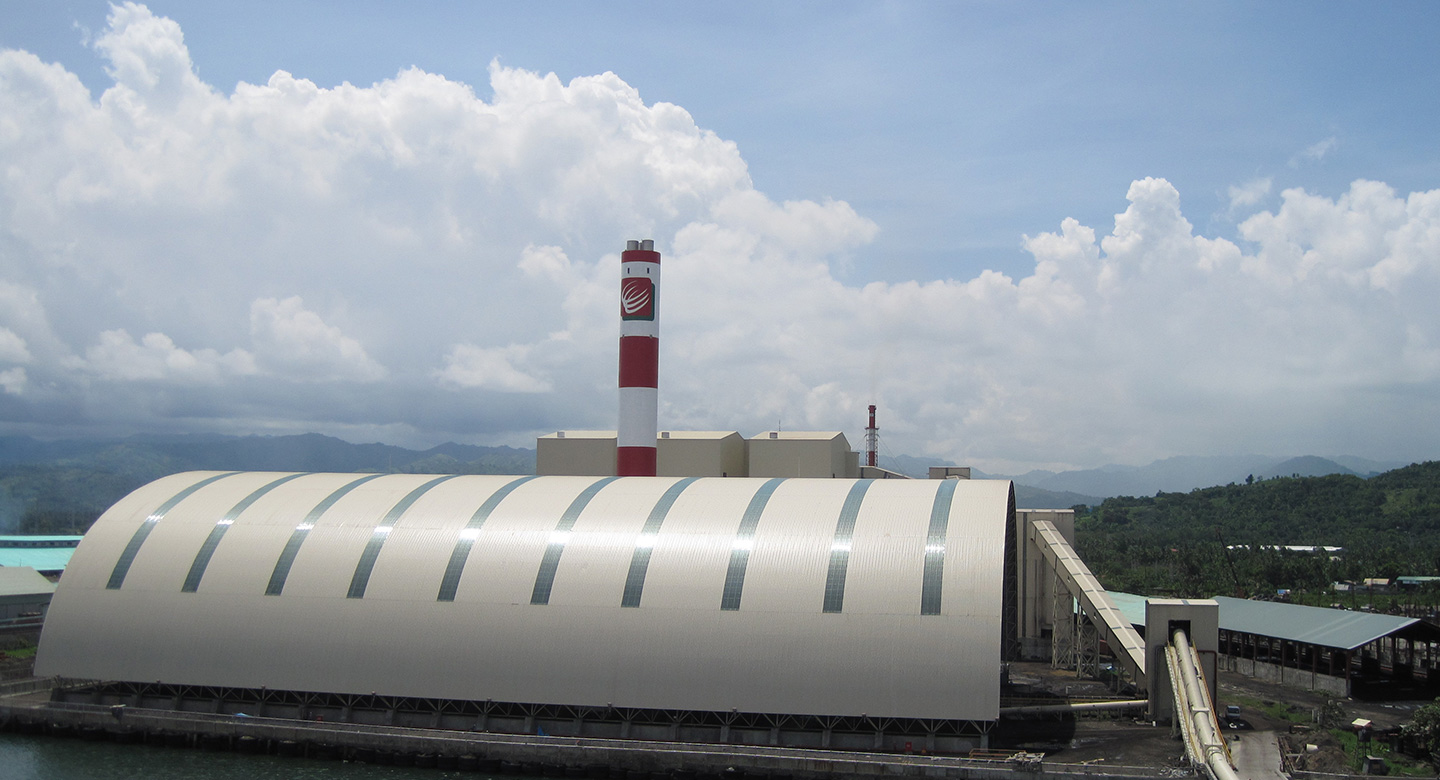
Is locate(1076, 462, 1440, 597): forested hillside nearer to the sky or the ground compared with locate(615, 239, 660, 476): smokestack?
nearer to the ground

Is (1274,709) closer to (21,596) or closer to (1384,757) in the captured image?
(1384,757)

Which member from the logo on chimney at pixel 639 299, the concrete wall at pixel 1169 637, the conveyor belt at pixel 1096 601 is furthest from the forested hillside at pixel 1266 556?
the logo on chimney at pixel 639 299

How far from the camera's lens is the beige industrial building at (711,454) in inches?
2886

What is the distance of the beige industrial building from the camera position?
241 feet

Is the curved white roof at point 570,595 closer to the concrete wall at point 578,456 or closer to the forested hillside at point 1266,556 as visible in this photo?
the concrete wall at point 578,456

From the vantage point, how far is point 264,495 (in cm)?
5406

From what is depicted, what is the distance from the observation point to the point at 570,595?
45.2 m

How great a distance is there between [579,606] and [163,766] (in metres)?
17.9

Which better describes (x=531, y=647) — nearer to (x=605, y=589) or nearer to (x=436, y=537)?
(x=605, y=589)

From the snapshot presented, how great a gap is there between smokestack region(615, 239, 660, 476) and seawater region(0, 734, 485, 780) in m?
26.9

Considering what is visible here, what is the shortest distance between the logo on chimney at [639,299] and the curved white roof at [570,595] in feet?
49.2

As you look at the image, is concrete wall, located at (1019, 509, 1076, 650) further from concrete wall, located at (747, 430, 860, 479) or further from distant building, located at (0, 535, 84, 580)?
distant building, located at (0, 535, 84, 580)

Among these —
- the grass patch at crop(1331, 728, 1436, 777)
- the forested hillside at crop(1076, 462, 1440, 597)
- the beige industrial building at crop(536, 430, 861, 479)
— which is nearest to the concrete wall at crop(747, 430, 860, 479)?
the beige industrial building at crop(536, 430, 861, 479)

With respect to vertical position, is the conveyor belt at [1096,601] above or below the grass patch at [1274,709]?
above
